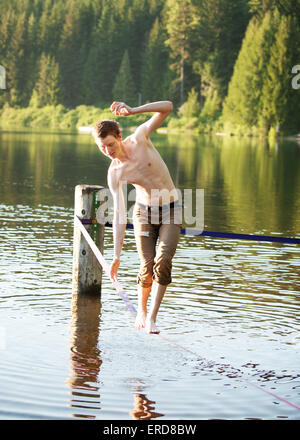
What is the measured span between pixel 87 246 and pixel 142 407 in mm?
3507

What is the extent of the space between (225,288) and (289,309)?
1.23 meters

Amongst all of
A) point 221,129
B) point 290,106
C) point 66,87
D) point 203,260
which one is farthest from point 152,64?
point 203,260

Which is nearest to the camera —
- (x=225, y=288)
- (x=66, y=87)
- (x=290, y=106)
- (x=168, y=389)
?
(x=168, y=389)

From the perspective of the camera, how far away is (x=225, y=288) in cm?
1101

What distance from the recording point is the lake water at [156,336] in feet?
22.3

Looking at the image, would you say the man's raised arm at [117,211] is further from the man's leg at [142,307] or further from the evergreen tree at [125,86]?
the evergreen tree at [125,86]

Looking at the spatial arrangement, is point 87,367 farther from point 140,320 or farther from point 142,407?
point 142,407

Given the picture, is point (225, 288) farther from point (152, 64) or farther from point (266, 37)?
point (152, 64)

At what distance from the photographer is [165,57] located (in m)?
124

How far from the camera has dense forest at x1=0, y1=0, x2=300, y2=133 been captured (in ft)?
254

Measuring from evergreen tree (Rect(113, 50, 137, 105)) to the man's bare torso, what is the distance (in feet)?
376

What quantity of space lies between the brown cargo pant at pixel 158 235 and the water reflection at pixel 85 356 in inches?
39.5

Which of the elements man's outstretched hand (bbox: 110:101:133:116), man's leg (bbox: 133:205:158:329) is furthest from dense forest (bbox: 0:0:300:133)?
man's outstretched hand (bbox: 110:101:133:116)

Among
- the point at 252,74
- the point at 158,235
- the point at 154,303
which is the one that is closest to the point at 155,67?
the point at 252,74
